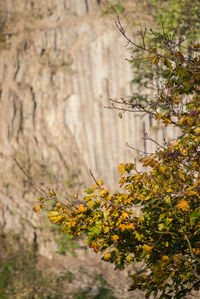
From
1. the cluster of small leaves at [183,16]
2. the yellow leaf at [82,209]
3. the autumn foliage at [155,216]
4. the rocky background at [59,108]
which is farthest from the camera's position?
the rocky background at [59,108]

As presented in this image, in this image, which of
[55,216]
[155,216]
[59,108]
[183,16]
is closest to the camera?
[55,216]

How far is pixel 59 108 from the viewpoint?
773 inches

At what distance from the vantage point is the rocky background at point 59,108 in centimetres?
1708

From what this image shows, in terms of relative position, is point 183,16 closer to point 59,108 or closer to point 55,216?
point 59,108

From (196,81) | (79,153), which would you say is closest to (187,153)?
(196,81)

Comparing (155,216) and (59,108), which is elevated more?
(59,108)

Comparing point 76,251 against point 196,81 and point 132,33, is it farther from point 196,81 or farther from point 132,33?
point 196,81

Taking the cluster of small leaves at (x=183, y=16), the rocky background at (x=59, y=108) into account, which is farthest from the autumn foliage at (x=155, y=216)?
the rocky background at (x=59, y=108)

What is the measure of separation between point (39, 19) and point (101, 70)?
6.60m

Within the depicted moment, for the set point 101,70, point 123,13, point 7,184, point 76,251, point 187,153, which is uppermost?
point 123,13

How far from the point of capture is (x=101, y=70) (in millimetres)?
17703

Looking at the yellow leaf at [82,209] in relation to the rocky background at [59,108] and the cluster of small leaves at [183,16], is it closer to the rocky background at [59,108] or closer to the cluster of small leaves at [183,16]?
the cluster of small leaves at [183,16]

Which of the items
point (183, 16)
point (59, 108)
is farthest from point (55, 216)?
point (59, 108)

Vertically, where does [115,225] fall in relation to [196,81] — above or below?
below
